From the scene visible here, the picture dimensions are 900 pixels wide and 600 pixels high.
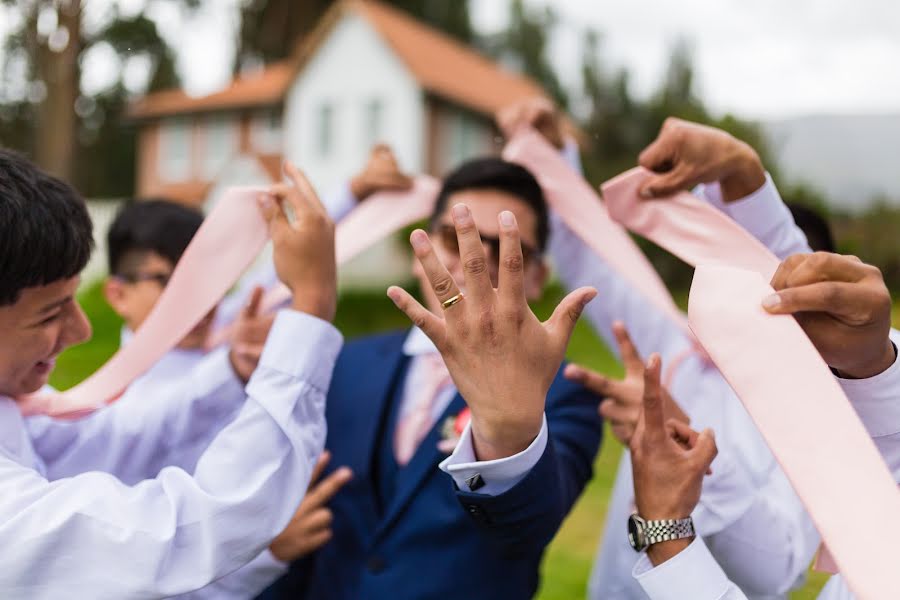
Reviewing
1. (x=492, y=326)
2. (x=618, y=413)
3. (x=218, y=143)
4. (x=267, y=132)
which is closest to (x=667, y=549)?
(x=618, y=413)

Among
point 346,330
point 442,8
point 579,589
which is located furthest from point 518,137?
point 442,8

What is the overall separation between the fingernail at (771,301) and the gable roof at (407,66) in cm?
2100

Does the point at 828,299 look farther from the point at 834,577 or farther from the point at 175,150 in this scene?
the point at 175,150

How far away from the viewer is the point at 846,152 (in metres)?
2.45

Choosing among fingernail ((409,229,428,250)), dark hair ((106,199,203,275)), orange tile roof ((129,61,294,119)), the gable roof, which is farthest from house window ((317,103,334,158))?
fingernail ((409,229,428,250))

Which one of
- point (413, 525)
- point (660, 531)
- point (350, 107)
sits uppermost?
point (660, 531)

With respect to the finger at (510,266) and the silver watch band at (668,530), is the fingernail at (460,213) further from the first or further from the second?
the silver watch band at (668,530)

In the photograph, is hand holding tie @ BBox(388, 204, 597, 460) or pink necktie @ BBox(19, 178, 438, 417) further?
pink necktie @ BBox(19, 178, 438, 417)

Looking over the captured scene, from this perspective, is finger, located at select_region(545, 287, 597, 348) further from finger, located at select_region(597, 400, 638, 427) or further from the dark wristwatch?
finger, located at select_region(597, 400, 638, 427)

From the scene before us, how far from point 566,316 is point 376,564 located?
1091mm

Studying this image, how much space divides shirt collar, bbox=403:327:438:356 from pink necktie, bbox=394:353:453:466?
0.02 m

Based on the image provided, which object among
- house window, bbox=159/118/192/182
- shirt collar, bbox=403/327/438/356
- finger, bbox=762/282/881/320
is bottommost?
house window, bbox=159/118/192/182

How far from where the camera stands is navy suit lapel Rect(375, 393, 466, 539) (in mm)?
2148

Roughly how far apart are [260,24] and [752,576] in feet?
91.9
